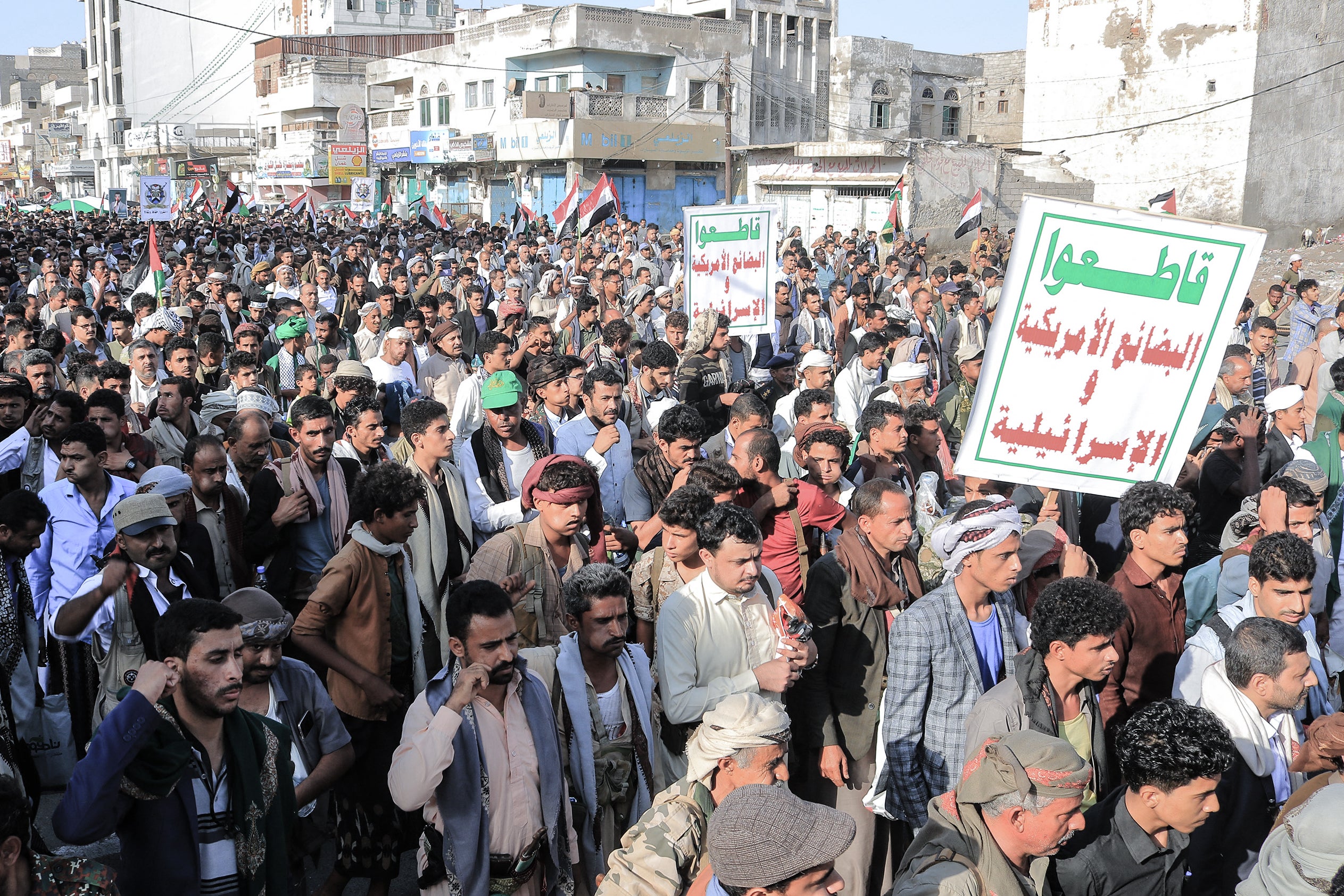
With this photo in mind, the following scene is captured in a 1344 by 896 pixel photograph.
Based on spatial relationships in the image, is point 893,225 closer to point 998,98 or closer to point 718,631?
point 718,631

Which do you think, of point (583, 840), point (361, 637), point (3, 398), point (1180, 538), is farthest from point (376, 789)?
point (3, 398)

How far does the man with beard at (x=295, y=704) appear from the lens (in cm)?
345

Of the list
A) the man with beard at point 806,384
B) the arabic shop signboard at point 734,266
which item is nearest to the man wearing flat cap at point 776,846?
the man with beard at point 806,384

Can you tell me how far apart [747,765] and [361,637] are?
1.65 metres

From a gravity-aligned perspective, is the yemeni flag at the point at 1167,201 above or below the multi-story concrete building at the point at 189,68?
below

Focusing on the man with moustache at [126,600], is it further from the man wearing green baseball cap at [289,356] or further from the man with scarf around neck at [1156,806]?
the man wearing green baseball cap at [289,356]

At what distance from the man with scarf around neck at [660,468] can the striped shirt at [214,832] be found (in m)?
2.15

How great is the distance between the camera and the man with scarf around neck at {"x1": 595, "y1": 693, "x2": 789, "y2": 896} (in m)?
2.78

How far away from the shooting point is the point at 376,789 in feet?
13.5

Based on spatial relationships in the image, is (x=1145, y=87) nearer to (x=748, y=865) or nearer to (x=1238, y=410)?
(x=1238, y=410)

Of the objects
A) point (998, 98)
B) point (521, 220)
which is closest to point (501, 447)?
point (521, 220)

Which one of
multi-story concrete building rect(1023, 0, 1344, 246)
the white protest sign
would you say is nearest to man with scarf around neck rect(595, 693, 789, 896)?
the white protest sign

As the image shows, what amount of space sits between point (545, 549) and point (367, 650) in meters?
0.74

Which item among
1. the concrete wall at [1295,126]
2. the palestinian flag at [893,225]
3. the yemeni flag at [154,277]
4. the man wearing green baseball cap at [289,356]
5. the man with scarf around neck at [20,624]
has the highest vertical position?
the concrete wall at [1295,126]
